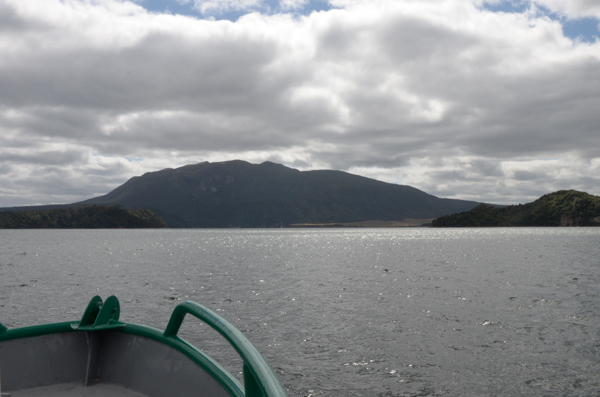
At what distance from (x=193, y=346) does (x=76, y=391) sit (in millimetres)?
2577

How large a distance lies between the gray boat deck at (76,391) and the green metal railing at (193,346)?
980 millimetres

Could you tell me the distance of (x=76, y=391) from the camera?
8203 mm

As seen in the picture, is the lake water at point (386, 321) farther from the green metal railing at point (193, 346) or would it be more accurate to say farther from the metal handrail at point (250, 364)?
the metal handrail at point (250, 364)

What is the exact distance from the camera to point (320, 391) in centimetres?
1686

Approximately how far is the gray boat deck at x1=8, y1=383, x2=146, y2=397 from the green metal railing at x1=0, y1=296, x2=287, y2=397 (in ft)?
3.22

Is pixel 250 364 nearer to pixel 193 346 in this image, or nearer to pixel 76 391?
pixel 193 346

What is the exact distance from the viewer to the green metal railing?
14.5ft


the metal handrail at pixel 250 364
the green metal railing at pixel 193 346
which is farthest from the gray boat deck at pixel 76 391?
the metal handrail at pixel 250 364

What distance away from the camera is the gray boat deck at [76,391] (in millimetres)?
8000

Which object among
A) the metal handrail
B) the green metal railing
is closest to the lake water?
the green metal railing

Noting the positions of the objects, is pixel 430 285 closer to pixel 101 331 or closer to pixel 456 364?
pixel 456 364

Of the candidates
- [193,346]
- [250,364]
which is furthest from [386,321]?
[250,364]

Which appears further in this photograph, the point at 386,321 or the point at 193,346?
the point at 386,321

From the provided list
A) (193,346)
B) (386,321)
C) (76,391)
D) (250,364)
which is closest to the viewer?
(250,364)
